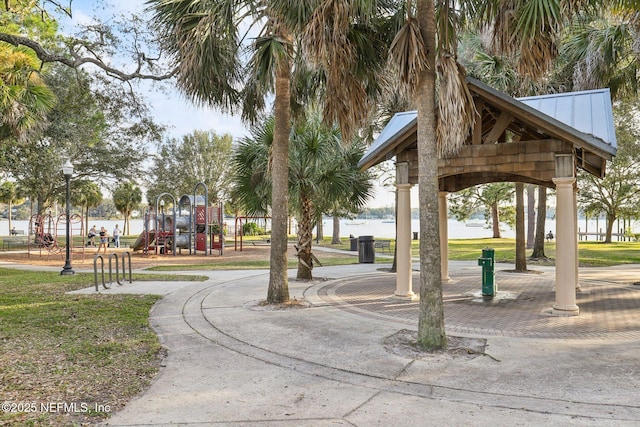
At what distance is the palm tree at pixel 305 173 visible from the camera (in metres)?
12.6

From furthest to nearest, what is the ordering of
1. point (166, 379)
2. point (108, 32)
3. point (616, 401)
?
point (108, 32), point (166, 379), point (616, 401)

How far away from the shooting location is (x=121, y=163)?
28.9 meters

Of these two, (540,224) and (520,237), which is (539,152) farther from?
(540,224)

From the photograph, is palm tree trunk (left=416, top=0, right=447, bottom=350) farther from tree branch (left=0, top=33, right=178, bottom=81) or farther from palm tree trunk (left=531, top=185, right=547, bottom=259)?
palm tree trunk (left=531, top=185, right=547, bottom=259)

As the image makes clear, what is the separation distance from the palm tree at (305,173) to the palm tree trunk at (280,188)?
2.58 metres

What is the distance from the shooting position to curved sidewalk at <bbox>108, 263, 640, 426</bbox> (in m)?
4.10

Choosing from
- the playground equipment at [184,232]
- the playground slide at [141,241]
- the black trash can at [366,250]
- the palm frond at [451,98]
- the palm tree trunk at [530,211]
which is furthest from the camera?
the palm tree trunk at [530,211]

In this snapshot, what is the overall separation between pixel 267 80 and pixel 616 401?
708 cm

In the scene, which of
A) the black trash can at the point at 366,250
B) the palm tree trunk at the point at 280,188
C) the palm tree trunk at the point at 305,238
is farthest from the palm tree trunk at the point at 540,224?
the palm tree trunk at the point at 280,188

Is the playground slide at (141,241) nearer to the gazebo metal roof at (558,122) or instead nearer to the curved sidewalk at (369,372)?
the curved sidewalk at (369,372)

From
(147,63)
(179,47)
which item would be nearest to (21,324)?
(179,47)

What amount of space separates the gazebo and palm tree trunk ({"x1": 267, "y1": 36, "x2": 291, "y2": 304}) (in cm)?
191

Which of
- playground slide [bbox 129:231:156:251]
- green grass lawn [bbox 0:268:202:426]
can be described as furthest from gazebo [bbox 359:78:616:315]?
playground slide [bbox 129:231:156:251]

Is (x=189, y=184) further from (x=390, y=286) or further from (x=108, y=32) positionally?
(x=390, y=286)
